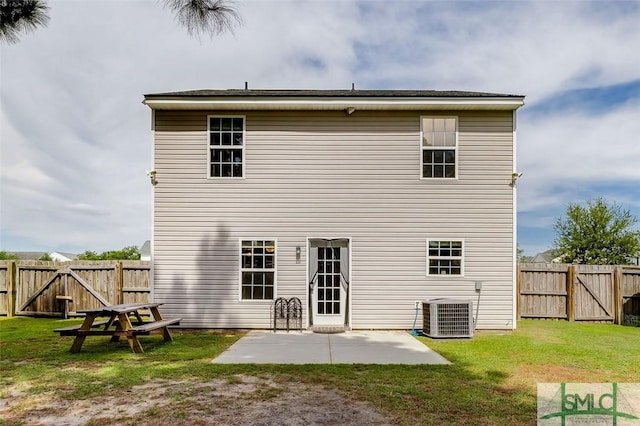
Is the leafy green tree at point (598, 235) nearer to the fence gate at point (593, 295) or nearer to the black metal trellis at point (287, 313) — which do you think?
the fence gate at point (593, 295)

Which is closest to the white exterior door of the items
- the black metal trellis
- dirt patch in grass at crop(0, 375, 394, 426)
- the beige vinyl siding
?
the beige vinyl siding

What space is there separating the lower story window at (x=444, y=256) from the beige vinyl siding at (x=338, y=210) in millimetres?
143

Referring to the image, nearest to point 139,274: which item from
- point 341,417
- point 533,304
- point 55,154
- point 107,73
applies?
point 107,73

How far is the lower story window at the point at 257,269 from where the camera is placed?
29.4ft

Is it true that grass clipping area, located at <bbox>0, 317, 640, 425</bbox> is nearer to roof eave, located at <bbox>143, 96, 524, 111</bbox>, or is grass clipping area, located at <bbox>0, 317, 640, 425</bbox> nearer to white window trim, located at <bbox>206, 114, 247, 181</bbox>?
white window trim, located at <bbox>206, 114, 247, 181</bbox>

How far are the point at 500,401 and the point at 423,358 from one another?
2.06m

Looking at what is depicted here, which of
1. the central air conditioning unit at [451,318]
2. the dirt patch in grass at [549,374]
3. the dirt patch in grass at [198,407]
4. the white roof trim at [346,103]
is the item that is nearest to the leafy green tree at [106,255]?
the white roof trim at [346,103]

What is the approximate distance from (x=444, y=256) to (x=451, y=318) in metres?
1.45

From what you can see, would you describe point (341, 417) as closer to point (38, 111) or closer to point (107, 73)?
point (107, 73)

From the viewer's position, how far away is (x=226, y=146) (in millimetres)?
9094

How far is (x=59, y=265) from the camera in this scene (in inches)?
420

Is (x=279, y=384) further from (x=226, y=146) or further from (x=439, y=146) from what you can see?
(x=439, y=146)

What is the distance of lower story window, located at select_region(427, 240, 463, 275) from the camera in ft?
29.4

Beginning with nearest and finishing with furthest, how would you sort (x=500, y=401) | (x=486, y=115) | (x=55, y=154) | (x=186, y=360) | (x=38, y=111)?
1. (x=500, y=401)
2. (x=186, y=360)
3. (x=486, y=115)
4. (x=38, y=111)
5. (x=55, y=154)
